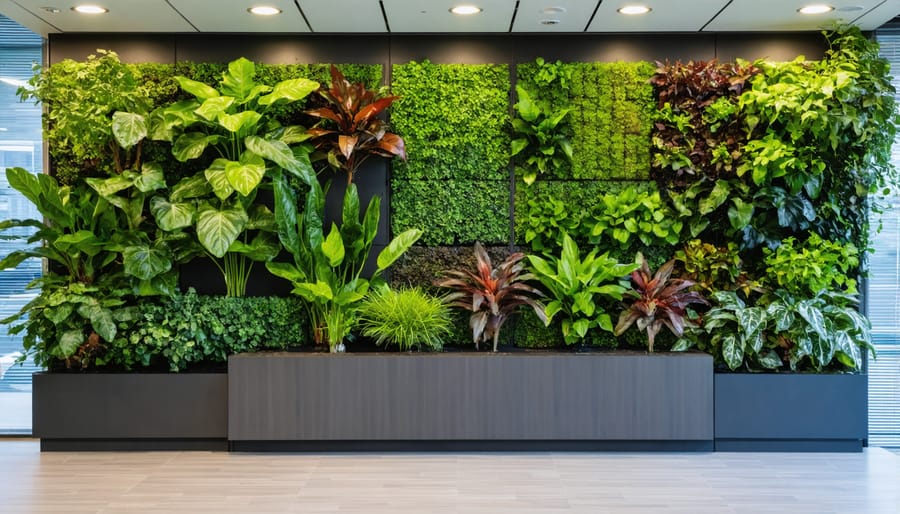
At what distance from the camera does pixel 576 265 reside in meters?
5.29

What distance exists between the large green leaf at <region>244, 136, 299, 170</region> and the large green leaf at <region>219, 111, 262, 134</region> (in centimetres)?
11

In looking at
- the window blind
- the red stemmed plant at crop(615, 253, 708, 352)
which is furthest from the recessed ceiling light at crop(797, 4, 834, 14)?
the red stemmed plant at crop(615, 253, 708, 352)

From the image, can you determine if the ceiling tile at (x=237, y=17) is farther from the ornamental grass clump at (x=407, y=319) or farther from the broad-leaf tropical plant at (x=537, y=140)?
the ornamental grass clump at (x=407, y=319)

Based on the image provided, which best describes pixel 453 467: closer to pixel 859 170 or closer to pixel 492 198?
pixel 492 198

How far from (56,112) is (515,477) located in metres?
3.82

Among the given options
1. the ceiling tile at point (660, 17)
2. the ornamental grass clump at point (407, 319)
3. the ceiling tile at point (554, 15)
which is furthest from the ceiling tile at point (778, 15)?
the ornamental grass clump at point (407, 319)

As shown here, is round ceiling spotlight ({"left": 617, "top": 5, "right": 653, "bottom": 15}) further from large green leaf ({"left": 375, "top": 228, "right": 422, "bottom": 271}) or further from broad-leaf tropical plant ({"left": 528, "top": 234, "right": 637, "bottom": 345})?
large green leaf ({"left": 375, "top": 228, "right": 422, "bottom": 271})

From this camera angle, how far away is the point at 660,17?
5324 mm

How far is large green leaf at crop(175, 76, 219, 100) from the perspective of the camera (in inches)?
202

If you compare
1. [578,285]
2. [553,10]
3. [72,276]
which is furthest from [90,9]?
[578,285]

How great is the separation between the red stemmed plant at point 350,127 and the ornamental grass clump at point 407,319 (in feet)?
3.06

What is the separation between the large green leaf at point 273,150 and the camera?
196 inches

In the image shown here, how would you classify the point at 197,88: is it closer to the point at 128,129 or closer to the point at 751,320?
the point at 128,129

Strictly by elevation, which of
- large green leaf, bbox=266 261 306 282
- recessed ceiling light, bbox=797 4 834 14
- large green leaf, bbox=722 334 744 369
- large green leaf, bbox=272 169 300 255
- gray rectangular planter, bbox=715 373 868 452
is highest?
recessed ceiling light, bbox=797 4 834 14
